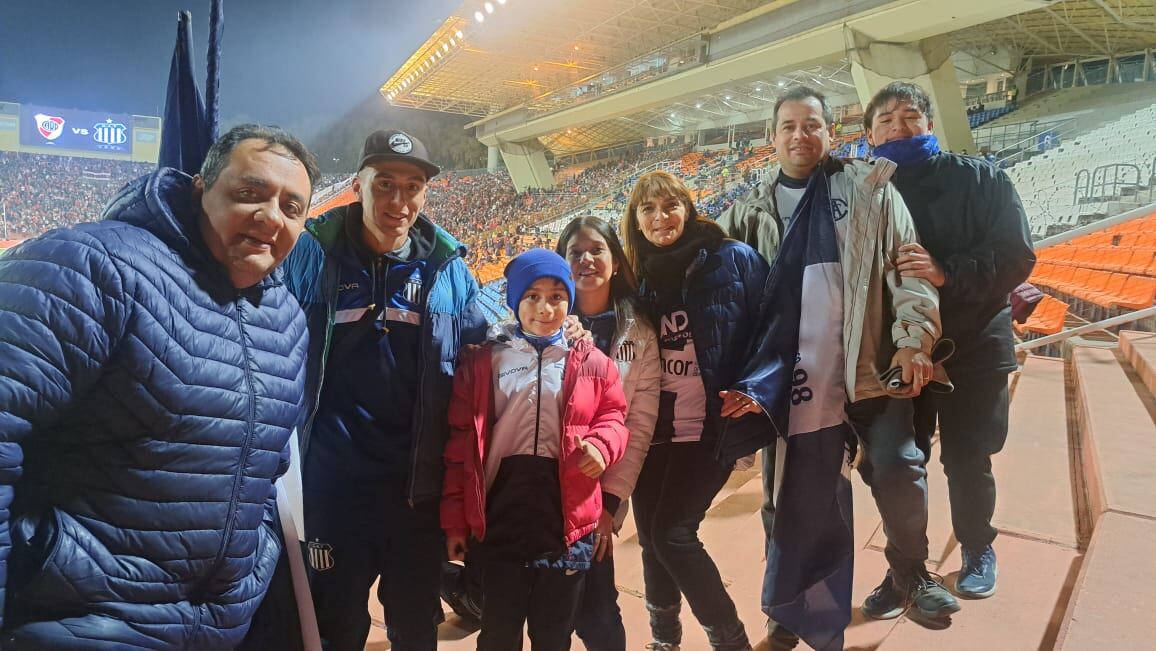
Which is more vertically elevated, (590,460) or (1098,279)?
(1098,279)

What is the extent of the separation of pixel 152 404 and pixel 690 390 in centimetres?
A: 137

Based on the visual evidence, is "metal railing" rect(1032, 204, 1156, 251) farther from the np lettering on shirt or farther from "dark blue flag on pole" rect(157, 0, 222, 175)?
"dark blue flag on pole" rect(157, 0, 222, 175)

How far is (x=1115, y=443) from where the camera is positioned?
2441 millimetres

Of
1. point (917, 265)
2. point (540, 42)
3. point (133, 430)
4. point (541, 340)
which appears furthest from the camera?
point (540, 42)

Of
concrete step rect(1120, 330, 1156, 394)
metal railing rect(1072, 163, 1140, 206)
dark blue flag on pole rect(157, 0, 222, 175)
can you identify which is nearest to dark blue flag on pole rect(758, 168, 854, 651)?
dark blue flag on pole rect(157, 0, 222, 175)

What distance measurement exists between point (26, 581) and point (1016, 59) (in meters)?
10.4

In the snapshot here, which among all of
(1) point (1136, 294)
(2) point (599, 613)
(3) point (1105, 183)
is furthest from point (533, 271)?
(1) point (1136, 294)

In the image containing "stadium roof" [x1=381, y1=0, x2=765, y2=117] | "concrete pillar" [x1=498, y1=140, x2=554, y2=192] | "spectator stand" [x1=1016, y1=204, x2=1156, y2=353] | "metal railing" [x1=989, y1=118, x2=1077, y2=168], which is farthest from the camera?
"concrete pillar" [x1=498, y1=140, x2=554, y2=192]

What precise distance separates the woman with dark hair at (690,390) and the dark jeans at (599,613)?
0.21 meters

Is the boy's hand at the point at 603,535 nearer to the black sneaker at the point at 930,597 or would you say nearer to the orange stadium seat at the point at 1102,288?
the black sneaker at the point at 930,597

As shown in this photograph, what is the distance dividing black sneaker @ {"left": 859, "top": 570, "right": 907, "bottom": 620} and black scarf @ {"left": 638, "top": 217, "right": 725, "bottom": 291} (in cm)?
122

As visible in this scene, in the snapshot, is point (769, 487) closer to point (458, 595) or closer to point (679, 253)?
point (679, 253)

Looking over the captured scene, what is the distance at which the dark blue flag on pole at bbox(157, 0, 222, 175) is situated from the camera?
1.17 meters

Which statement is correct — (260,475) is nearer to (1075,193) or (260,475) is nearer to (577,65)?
(1075,193)
